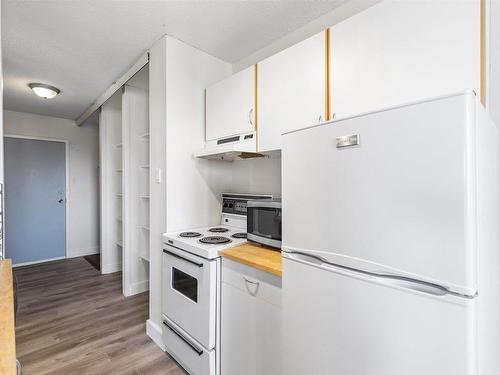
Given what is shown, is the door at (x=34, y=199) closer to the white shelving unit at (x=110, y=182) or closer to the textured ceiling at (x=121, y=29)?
the white shelving unit at (x=110, y=182)

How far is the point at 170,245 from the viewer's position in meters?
1.84

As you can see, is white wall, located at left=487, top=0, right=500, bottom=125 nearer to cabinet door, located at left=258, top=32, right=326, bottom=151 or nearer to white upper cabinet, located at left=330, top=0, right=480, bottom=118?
white upper cabinet, located at left=330, top=0, right=480, bottom=118

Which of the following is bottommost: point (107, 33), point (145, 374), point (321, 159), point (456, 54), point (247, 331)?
point (145, 374)

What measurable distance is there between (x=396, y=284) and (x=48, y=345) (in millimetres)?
2561

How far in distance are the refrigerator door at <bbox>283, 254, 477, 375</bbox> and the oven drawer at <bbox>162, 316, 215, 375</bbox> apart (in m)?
0.65

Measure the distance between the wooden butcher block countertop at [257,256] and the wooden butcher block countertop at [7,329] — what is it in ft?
2.99

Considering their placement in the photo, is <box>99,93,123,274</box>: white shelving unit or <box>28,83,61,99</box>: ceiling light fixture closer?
<box>28,83,61,99</box>: ceiling light fixture

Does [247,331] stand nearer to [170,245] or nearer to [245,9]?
[170,245]

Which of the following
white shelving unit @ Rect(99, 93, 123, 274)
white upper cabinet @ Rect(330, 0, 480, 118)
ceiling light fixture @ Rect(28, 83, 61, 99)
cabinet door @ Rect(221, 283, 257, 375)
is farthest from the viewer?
white shelving unit @ Rect(99, 93, 123, 274)

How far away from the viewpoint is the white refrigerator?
662 mm

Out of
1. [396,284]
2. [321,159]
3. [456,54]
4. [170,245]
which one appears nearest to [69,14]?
[170,245]

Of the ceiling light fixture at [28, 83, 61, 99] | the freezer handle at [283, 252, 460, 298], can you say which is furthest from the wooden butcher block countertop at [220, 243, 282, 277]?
the ceiling light fixture at [28, 83, 61, 99]

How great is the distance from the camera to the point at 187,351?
1.66m

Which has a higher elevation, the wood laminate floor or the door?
the door
